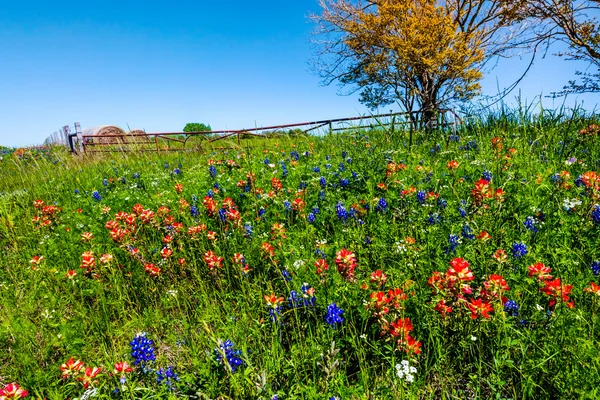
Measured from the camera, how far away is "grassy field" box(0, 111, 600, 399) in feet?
5.41

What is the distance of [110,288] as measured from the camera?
9.46ft

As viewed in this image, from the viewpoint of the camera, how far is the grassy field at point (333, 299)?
1650 millimetres

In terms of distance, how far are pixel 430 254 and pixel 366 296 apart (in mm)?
737

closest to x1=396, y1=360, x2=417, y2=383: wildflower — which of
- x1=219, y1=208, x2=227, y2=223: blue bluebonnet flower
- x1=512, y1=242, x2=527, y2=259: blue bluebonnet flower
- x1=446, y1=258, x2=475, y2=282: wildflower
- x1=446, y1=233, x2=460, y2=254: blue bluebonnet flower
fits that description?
x1=446, y1=258, x2=475, y2=282: wildflower

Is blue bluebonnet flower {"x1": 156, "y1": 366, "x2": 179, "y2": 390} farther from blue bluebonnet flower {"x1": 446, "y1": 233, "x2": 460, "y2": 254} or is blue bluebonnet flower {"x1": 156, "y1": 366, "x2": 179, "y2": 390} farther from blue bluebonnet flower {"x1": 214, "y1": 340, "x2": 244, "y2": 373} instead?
blue bluebonnet flower {"x1": 446, "y1": 233, "x2": 460, "y2": 254}

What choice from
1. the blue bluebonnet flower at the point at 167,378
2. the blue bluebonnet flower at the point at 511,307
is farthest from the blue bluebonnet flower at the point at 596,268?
the blue bluebonnet flower at the point at 167,378

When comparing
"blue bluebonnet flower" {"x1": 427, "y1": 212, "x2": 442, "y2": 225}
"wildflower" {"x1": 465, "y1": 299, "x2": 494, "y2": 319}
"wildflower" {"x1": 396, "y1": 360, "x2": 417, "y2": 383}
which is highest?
"blue bluebonnet flower" {"x1": 427, "y1": 212, "x2": 442, "y2": 225}

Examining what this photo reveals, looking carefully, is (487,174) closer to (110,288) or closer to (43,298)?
(110,288)

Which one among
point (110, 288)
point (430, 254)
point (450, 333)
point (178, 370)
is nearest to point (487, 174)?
point (430, 254)

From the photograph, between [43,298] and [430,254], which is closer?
[430,254]

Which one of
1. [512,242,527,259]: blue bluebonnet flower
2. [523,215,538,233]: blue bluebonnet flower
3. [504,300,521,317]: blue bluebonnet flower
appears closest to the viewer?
[504,300,521,317]: blue bluebonnet flower

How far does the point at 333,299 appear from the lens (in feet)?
7.23

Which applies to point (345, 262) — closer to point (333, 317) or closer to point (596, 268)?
point (333, 317)

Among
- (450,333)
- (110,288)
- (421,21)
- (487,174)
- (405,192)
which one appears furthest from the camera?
(421,21)
